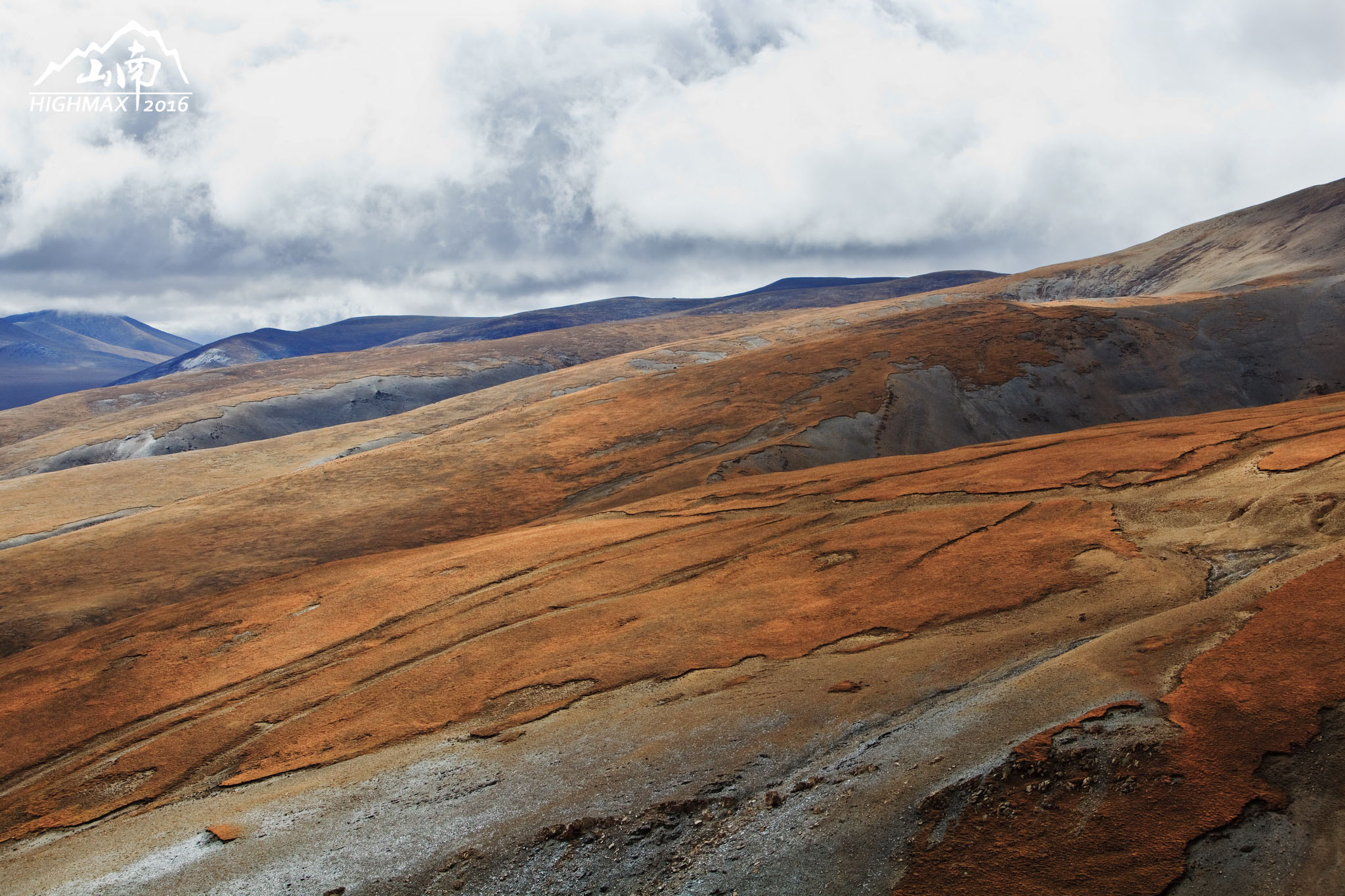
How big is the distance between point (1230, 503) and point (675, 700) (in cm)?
1220

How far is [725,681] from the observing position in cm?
1283

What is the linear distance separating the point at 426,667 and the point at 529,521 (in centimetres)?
1775

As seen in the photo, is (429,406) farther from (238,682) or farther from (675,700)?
(675,700)

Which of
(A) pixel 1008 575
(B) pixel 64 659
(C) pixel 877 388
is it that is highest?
(C) pixel 877 388

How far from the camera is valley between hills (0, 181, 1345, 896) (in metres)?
8.38

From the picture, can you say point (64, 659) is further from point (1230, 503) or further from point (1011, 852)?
point (1230, 503)

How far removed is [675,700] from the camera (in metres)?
12.5

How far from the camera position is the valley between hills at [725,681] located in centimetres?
838

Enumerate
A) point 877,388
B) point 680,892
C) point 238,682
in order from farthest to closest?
1. point 877,388
2. point 238,682
3. point 680,892

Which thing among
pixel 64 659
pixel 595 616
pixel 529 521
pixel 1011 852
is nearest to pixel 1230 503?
pixel 1011 852

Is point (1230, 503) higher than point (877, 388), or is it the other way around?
point (877, 388)

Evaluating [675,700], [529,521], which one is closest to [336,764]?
[675,700]

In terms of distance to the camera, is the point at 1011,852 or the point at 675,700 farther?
the point at 675,700

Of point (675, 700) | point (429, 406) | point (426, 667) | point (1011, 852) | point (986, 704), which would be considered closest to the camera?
point (1011, 852)
